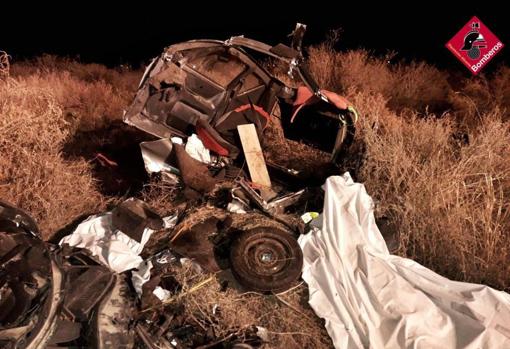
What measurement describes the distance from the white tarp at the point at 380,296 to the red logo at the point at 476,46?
5.05 meters

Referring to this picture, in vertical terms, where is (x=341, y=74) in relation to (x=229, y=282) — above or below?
above

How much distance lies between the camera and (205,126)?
507 cm

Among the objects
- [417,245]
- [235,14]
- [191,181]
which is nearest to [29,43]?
[235,14]

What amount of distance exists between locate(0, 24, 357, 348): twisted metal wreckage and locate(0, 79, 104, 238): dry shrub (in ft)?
1.79

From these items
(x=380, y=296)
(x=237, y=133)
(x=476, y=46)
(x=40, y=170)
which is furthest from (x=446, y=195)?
(x=476, y=46)

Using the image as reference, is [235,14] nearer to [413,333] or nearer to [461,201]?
[461,201]

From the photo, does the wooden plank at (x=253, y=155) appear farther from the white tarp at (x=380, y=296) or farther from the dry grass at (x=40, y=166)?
the dry grass at (x=40, y=166)

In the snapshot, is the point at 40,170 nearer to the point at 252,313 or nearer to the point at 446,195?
the point at 252,313

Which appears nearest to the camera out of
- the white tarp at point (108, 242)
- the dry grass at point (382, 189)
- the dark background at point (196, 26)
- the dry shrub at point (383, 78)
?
the dry grass at point (382, 189)

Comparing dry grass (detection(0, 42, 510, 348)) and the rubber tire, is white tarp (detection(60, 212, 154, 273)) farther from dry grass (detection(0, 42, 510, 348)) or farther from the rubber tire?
the rubber tire

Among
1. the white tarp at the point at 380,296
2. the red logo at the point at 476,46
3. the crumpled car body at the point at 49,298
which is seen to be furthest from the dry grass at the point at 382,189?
the red logo at the point at 476,46

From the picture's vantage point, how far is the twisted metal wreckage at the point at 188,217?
8.78 ft

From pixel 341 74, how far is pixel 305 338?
549 centimetres

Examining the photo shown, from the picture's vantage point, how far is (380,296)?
374 centimetres
